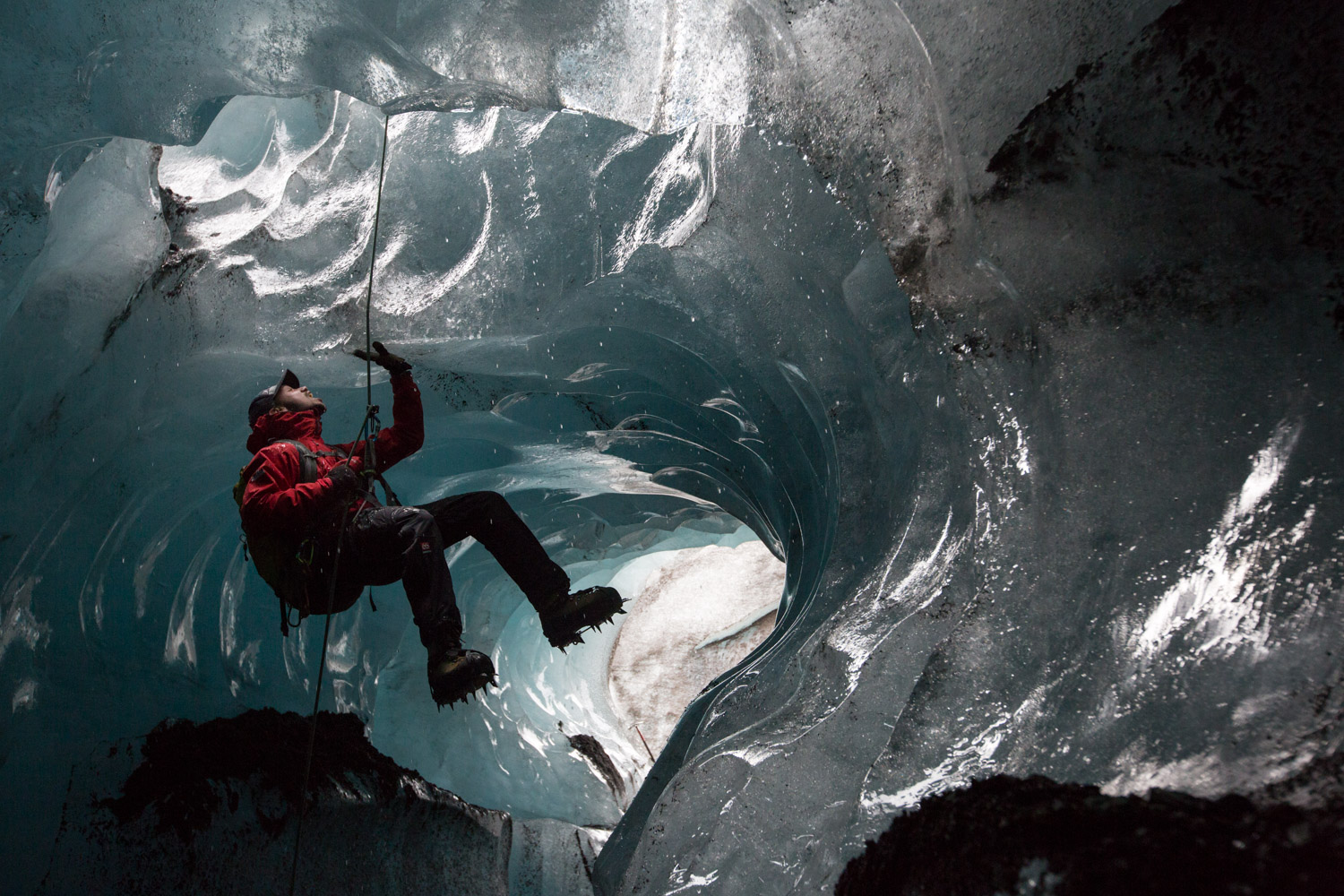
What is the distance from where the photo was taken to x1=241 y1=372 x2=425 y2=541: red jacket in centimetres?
277

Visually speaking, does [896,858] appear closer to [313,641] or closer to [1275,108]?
[1275,108]

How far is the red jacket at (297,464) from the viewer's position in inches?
109

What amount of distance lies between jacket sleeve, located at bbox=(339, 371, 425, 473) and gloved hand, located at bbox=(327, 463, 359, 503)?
0.26 meters

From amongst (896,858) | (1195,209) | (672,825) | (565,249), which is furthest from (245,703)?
(1195,209)

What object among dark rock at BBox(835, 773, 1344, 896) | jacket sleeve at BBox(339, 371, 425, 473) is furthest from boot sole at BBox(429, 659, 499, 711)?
dark rock at BBox(835, 773, 1344, 896)

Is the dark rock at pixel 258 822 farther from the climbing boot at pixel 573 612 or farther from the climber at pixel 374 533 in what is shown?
the climbing boot at pixel 573 612

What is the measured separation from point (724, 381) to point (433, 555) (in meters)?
1.55

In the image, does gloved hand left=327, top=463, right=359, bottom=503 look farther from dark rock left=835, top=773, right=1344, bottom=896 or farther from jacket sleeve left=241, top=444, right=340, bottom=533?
dark rock left=835, top=773, right=1344, bottom=896

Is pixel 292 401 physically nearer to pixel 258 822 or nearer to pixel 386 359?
pixel 386 359

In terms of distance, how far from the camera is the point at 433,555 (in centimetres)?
308

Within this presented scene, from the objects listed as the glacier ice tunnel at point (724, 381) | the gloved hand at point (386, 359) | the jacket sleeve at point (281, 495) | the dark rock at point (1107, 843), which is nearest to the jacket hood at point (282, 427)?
the jacket sleeve at point (281, 495)

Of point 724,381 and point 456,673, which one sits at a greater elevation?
point 724,381

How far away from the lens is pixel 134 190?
11.1 feet

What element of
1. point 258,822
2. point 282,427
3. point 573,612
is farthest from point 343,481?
point 258,822
